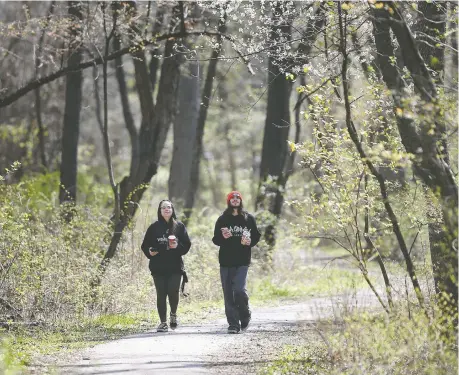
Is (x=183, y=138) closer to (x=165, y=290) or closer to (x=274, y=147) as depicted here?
(x=274, y=147)

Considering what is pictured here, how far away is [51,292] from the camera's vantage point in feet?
44.9

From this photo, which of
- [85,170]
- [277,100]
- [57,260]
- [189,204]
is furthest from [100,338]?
[85,170]

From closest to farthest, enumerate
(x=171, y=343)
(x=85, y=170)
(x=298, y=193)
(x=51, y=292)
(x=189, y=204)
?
(x=171, y=343)
(x=51, y=292)
(x=298, y=193)
(x=189, y=204)
(x=85, y=170)

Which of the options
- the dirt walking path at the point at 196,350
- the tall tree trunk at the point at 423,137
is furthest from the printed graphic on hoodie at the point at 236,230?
the tall tree trunk at the point at 423,137

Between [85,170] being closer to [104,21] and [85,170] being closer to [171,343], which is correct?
[104,21]

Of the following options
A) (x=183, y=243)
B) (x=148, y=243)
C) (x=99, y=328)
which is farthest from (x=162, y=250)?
(x=99, y=328)

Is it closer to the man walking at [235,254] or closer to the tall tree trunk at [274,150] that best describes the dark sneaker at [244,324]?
the man walking at [235,254]

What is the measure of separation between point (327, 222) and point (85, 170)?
2978 centimetres

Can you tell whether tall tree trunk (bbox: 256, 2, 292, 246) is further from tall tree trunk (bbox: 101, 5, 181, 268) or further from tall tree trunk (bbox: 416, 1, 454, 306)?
tall tree trunk (bbox: 416, 1, 454, 306)

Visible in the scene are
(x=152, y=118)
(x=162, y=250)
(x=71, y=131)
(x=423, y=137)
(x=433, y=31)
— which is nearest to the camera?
(x=423, y=137)

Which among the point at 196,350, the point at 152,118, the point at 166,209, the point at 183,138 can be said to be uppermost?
the point at 183,138

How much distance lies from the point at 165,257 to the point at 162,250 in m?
0.12

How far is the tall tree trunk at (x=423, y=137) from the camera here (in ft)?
30.1

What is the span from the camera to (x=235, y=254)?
13602 millimetres
